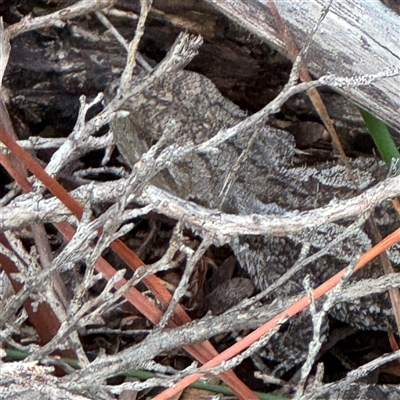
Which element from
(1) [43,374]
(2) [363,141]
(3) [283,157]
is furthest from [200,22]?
(1) [43,374]

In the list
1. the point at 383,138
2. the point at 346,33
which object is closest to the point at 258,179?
the point at 383,138

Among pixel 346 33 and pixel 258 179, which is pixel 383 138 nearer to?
pixel 346 33

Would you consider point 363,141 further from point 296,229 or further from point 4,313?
point 4,313

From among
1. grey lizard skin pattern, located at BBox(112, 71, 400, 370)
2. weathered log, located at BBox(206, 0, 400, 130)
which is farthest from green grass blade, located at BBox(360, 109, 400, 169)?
grey lizard skin pattern, located at BBox(112, 71, 400, 370)

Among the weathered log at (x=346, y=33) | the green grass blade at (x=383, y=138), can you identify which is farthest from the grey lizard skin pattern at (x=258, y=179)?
the weathered log at (x=346, y=33)

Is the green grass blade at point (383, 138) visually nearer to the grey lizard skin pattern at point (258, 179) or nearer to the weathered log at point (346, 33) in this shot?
the weathered log at point (346, 33)

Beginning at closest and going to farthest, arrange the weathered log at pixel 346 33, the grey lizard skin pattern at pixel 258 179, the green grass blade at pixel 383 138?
1. the weathered log at pixel 346 33
2. the green grass blade at pixel 383 138
3. the grey lizard skin pattern at pixel 258 179

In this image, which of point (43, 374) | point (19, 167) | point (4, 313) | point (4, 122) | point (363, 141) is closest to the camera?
point (43, 374)
